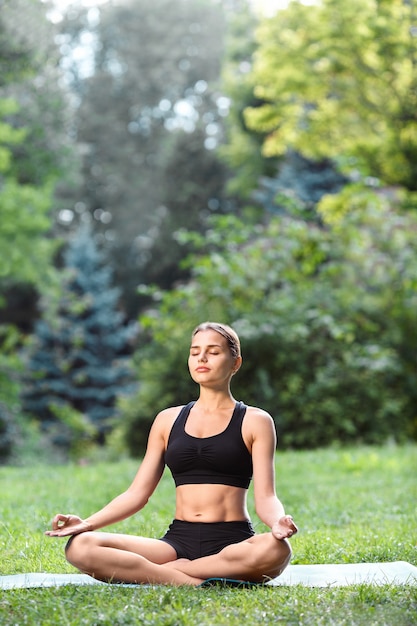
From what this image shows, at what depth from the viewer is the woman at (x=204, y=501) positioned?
384 centimetres

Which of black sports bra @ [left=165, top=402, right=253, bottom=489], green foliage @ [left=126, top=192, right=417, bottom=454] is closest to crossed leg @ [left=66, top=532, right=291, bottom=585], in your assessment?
black sports bra @ [left=165, top=402, right=253, bottom=489]

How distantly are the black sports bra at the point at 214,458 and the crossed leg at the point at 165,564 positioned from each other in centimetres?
33

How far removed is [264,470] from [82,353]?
18.0 m

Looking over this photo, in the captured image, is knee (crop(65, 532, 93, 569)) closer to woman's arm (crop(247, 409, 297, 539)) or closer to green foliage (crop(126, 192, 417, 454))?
woman's arm (crop(247, 409, 297, 539))

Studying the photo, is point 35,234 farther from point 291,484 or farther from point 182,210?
point 182,210

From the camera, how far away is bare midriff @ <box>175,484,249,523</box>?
13.4 feet

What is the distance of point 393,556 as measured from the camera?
480cm

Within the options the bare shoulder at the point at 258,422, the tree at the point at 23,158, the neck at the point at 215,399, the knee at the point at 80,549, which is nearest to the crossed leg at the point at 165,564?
the knee at the point at 80,549

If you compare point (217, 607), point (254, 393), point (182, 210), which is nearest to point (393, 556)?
point (217, 607)

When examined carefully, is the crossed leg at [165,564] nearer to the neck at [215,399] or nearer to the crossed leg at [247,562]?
the crossed leg at [247,562]

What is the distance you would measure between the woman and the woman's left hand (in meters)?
Result: 0.06

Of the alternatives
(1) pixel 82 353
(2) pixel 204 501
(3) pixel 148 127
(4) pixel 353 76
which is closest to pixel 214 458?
(2) pixel 204 501

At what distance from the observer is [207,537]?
159 inches

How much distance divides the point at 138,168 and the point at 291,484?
2469cm
